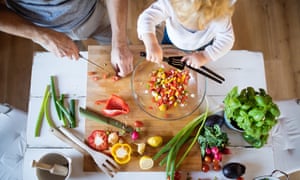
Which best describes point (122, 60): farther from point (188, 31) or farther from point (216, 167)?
point (216, 167)

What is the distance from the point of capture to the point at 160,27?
137 centimetres

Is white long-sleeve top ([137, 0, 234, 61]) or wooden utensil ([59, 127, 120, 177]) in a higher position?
white long-sleeve top ([137, 0, 234, 61])

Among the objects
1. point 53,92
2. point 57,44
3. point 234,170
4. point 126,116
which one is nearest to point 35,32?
point 57,44

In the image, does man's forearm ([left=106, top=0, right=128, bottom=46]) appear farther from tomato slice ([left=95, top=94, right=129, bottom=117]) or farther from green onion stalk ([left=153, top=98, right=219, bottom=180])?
green onion stalk ([left=153, top=98, right=219, bottom=180])

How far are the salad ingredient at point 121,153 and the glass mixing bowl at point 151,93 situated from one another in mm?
148

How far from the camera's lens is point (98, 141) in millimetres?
1032

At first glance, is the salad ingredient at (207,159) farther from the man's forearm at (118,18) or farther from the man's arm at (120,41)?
the man's forearm at (118,18)

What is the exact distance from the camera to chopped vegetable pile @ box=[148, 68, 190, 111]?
3.57ft

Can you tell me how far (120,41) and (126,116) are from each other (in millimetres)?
285

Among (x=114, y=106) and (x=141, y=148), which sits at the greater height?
(x=114, y=106)

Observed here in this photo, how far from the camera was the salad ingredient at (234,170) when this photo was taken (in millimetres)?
997

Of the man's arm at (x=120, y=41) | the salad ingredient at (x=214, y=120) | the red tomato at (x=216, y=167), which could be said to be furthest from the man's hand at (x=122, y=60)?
the red tomato at (x=216, y=167)

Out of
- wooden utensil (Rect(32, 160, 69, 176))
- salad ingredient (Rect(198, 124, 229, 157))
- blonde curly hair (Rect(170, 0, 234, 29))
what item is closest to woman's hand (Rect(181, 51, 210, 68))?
blonde curly hair (Rect(170, 0, 234, 29))

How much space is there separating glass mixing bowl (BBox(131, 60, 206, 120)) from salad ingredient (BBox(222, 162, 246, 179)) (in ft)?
0.72
